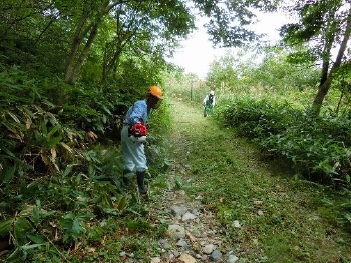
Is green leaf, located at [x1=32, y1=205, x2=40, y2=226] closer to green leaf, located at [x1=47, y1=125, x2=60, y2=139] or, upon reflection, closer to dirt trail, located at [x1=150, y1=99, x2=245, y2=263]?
green leaf, located at [x1=47, y1=125, x2=60, y2=139]

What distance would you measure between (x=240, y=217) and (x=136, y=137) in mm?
2064

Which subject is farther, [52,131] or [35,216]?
[52,131]

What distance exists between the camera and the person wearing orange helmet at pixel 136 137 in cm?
480

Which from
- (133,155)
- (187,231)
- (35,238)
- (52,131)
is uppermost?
(52,131)

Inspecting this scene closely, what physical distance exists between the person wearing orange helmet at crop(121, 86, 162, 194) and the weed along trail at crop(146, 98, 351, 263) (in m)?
0.58

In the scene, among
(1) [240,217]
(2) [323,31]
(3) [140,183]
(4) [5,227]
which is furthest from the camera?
(2) [323,31]

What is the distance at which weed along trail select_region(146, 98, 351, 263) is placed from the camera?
361 cm

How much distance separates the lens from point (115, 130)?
697 centimetres

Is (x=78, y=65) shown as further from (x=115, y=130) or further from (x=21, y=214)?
(x=21, y=214)

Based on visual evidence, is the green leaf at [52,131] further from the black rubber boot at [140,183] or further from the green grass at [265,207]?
the green grass at [265,207]

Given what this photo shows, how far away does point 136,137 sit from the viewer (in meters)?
4.73

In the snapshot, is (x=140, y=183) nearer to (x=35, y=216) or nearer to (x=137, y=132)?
(x=137, y=132)

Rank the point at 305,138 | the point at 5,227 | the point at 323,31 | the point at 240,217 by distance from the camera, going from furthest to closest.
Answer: the point at 323,31 < the point at 305,138 < the point at 240,217 < the point at 5,227

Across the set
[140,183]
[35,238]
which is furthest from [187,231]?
[35,238]
